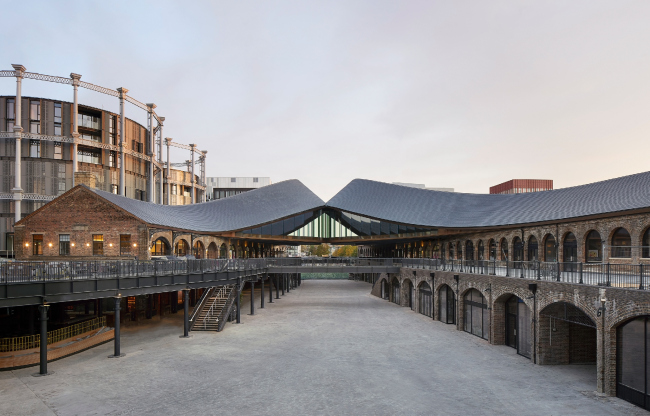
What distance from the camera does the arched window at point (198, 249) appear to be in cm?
4475

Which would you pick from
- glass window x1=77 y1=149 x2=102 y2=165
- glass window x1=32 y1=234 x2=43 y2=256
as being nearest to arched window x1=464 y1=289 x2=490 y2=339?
glass window x1=32 y1=234 x2=43 y2=256

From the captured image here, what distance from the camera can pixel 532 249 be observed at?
34344mm

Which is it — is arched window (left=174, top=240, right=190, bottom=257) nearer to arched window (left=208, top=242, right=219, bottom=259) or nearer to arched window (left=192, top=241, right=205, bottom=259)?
arched window (left=192, top=241, right=205, bottom=259)

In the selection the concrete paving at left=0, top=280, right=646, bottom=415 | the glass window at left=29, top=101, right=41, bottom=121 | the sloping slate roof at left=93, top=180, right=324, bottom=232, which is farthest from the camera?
the glass window at left=29, top=101, right=41, bottom=121

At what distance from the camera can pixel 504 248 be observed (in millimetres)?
38312

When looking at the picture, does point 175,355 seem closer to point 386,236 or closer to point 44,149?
point 386,236

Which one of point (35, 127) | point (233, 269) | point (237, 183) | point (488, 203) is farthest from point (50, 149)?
point (237, 183)

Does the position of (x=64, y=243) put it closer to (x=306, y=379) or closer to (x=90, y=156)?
(x=90, y=156)

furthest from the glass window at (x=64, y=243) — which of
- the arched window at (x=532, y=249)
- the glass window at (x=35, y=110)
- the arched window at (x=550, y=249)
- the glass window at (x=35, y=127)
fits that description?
the arched window at (x=550, y=249)

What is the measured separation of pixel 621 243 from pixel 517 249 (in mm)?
10891

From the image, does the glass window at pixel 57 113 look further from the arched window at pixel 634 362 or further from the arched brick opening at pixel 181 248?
the arched window at pixel 634 362

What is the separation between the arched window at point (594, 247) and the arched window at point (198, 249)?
118 feet

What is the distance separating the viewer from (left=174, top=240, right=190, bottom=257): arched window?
136ft

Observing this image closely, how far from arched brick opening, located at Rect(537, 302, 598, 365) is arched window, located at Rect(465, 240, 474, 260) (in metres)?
22.9
